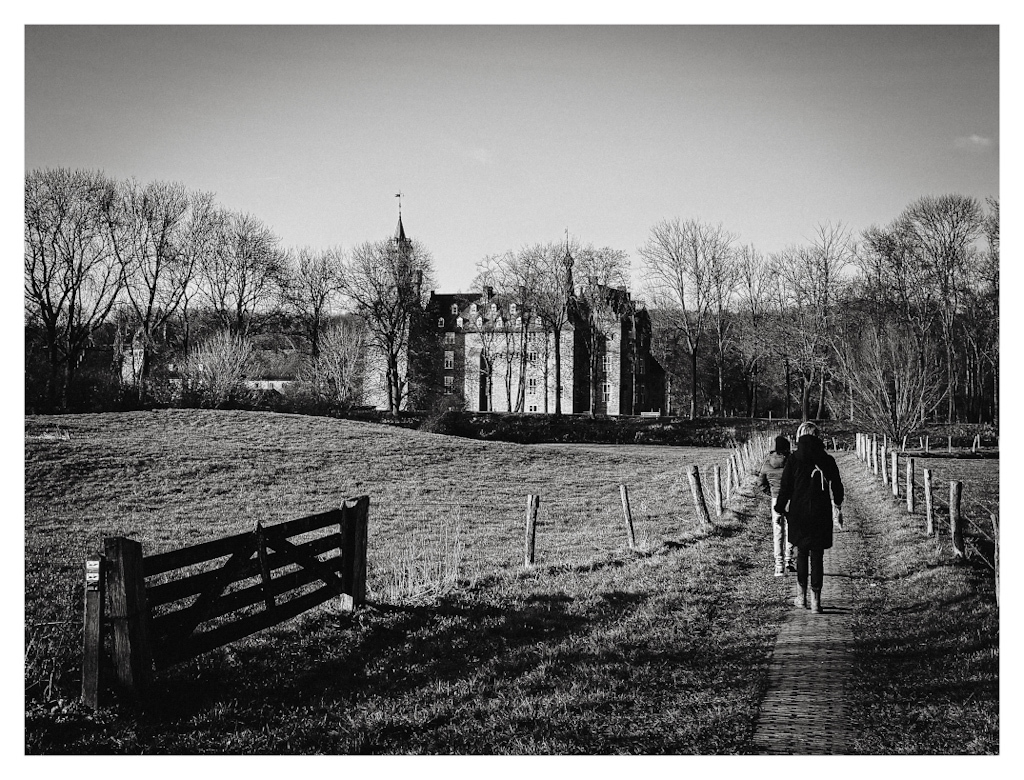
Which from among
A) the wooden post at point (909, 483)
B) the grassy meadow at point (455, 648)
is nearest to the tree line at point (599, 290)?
the wooden post at point (909, 483)

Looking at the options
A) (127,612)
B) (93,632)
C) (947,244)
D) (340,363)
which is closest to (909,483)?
(947,244)

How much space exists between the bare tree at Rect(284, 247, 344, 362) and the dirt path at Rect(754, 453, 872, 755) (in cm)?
1645

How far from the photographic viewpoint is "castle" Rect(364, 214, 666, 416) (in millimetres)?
30922

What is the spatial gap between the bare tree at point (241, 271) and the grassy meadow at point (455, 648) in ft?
9.34

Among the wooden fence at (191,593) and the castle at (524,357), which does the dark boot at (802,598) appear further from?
the castle at (524,357)

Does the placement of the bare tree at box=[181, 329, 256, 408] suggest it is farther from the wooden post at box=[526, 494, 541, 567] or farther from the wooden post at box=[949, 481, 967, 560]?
the wooden post at box=[949, 481, 967, 560]

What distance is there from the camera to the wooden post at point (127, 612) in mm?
4234

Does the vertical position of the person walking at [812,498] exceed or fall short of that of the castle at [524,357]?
it falls short

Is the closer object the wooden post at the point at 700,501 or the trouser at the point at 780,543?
the trouser at the point at 780,543

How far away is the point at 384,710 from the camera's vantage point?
14.4ft

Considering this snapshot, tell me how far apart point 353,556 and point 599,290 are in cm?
2280

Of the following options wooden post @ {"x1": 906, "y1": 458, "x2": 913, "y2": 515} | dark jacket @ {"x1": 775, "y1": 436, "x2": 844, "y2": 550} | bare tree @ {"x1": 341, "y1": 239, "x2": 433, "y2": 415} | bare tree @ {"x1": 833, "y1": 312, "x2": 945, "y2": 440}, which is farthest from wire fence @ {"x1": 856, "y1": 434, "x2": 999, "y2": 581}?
bare tree @ {"x1": 341, "y1": 239, "x2": 433, "y2": 415}

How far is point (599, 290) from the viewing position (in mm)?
27969

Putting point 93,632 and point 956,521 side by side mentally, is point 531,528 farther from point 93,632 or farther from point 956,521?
point 93,632
